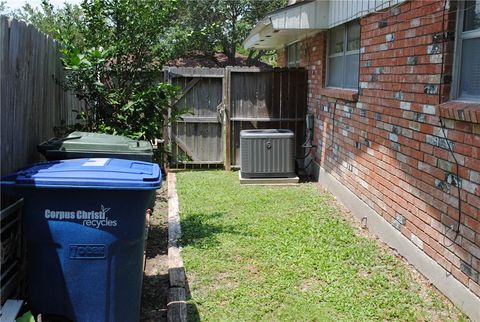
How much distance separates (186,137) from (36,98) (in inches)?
255

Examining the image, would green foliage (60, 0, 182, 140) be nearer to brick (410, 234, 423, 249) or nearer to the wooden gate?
brick (410, 234, 423, 249)

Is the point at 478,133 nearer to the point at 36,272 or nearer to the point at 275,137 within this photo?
the point at 36,272

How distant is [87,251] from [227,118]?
760 cm

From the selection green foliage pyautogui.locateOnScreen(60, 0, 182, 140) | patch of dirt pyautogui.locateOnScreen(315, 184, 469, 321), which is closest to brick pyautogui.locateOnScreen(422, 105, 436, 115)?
patch of dirt pyautogui.locateOnScreen(315, 184, 469, 321)

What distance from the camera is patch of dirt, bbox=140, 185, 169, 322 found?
427 cm

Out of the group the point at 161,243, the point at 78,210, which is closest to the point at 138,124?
the point at 161,243

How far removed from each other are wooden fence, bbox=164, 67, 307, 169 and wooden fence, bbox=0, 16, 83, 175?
5292 mm

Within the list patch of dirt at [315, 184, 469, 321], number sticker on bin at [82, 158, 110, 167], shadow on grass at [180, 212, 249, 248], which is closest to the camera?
number sticker on bin at [82, 158, 110, 167]

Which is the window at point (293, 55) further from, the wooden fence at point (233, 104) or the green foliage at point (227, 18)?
the green foliage at point (227, 18)

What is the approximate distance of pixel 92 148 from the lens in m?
4.54

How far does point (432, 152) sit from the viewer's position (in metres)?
4.70

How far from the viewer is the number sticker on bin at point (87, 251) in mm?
A: 3211

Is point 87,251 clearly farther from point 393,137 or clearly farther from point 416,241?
point 393,137

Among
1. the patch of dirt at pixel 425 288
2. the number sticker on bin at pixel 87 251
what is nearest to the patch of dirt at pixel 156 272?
the number sticker on bin at pixel 87 251
